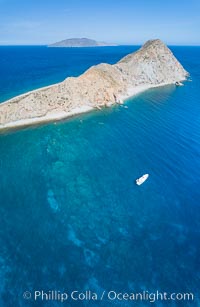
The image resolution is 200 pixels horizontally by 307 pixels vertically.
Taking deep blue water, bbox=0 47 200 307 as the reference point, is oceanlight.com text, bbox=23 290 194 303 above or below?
below

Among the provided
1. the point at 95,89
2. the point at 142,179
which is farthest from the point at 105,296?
the point at 95,89

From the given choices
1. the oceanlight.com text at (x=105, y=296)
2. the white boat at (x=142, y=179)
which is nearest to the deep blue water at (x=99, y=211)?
the oceanlight.com text at (x=105, y=296)

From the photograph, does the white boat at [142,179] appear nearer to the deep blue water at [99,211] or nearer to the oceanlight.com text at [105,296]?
the deep blue water at [99,211]

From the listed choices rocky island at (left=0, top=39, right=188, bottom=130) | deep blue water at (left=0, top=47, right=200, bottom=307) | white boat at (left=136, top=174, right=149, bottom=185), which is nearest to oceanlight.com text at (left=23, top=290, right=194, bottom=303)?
deep blue water at (left=0, top=47, right=200, bottom=307)

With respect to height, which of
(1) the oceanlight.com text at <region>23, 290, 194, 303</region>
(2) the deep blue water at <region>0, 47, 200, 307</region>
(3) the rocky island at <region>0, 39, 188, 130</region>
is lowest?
(1) the oceanlight.com text at <region>23, 290, 194, 303</region>

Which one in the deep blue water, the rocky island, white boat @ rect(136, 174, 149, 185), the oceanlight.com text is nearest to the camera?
the oceanlight.com text

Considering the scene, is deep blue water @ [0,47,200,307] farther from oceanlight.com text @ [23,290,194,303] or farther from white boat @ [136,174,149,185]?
white boat @ [136,174,149,185]

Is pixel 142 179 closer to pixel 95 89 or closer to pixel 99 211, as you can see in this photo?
pixel 99 211
